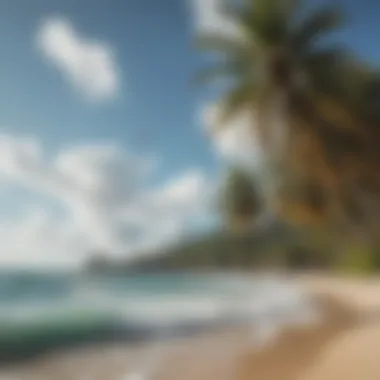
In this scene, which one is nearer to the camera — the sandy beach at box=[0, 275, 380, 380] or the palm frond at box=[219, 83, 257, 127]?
the sandy beach at box=[0, 275, 380, 380]

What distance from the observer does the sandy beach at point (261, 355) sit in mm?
1002

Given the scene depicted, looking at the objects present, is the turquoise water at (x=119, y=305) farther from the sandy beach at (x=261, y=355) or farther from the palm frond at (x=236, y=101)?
the palm frond at (x=236, y=101)

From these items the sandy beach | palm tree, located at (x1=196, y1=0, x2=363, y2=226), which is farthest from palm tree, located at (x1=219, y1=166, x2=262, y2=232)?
the sandy beach

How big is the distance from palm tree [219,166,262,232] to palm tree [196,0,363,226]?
6 cm

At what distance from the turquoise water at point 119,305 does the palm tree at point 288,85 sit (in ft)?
0.79

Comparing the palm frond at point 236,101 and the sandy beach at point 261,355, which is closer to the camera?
the sandy beach at point 261,355

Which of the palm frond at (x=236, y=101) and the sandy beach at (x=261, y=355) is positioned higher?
the palm frond at (x=236, y=101)

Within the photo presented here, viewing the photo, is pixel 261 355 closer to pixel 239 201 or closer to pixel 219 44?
pixel 239 201

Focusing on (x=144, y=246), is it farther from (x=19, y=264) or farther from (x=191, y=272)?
(x=19, y=264)

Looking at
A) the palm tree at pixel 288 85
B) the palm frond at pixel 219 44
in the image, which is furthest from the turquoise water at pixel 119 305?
the palm frond at pixel 219 44

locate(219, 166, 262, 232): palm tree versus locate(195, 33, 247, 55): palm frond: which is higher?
locate(195, 33, 247, 55): palm frond

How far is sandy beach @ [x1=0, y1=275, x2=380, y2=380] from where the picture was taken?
39.4 inches

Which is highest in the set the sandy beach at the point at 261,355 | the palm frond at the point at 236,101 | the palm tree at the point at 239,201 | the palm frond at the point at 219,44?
the palm frond at the point at 219,44

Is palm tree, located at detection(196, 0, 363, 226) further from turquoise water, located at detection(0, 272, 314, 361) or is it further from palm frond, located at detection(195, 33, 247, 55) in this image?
Result: turquoise water, located at detection(0, 272, 314, 361)
